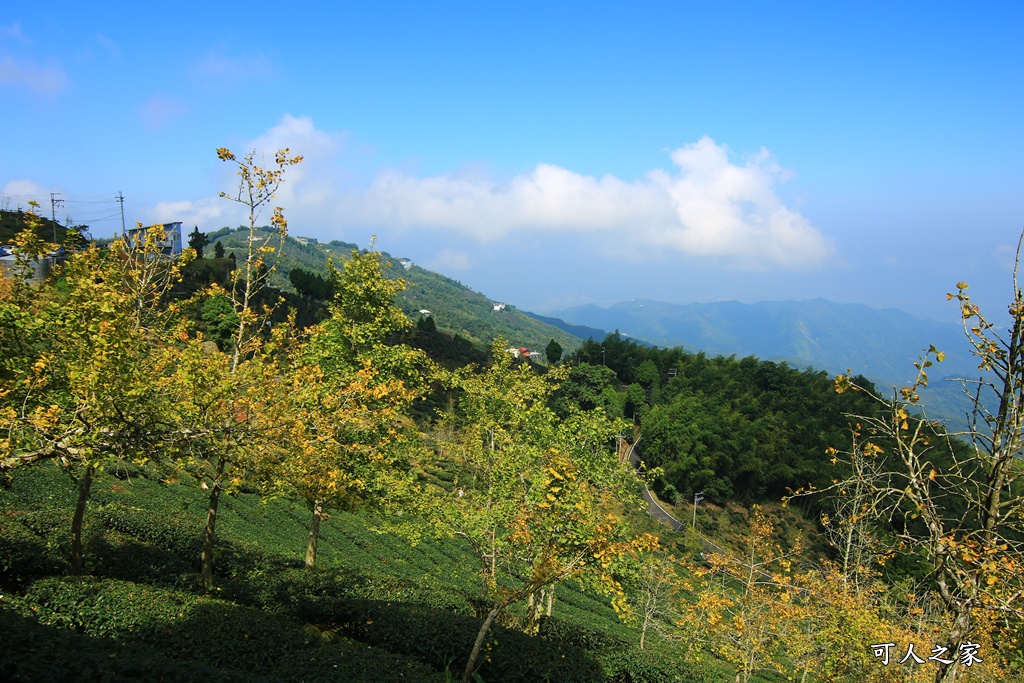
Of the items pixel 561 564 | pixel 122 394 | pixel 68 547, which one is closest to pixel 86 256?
pixel 122 394

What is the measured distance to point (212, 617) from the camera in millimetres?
10844

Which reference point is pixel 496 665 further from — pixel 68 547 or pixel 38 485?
pixel 38 485

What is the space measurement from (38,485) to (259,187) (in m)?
12.7

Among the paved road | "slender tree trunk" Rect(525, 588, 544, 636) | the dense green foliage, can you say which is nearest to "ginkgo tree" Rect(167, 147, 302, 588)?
"slender tree trunk" Rect(525, 588, 544, 636)

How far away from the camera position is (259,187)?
49.4 ft

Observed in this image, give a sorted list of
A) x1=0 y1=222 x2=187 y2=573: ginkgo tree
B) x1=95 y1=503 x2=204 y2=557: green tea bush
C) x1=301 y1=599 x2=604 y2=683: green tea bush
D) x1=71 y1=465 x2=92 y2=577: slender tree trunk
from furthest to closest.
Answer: x1=95 y1=503 x2=204 y2=557: green tea bush, x1=301 y1=599 x2=604 y2=683: green tea bush, x1=71 y1=465 x2=92 y2=577: slender tree trunk, x1=0 y1=222 x2=187 y2=573: ginkgo tree

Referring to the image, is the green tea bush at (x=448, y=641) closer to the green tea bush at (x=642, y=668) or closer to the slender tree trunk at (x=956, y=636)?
the green tea bush at (x=642, y=668)

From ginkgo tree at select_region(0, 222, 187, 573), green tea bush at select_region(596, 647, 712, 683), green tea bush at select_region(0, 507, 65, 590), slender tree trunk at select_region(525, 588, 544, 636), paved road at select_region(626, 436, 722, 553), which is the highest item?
ginkgo tree at select_region(0, 222, 187, 573)

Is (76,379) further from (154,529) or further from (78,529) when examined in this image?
(154,529)

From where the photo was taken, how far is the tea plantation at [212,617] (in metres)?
7.45

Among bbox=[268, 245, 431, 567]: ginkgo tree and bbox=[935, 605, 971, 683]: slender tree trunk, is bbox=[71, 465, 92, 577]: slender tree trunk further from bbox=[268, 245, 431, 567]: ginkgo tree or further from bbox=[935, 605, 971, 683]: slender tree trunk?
bbox=[935, 605, 971, 683]: slender tree trunk

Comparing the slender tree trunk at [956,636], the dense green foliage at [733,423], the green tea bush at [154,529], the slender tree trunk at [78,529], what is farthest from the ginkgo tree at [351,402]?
the dense green foliage at [733,423]

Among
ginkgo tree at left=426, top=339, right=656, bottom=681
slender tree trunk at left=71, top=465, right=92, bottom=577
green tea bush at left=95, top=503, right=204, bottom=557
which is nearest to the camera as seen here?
ginkgo tree at left=426, top=339, right=656, bottom=681

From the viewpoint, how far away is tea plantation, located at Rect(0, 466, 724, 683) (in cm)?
745
